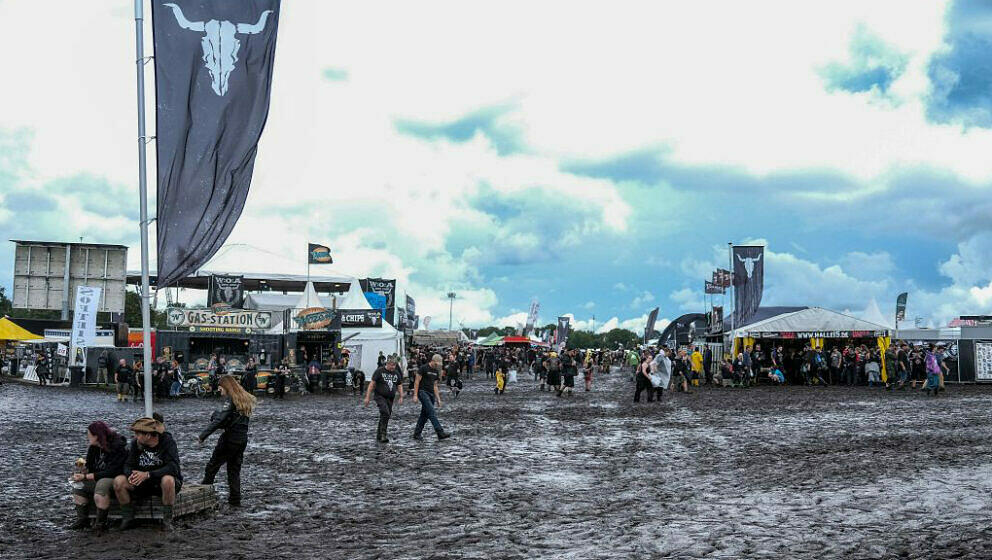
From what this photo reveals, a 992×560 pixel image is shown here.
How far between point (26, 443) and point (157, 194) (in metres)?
9.01

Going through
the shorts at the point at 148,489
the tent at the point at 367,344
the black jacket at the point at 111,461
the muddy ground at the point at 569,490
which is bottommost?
the muddy ground at the point at 569,490

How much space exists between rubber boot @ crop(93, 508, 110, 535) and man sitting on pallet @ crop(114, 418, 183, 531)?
17cm

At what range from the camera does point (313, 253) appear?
4906cm

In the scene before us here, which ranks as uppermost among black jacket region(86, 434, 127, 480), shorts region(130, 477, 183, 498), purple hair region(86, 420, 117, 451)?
purple hair region(86, 420, 117, 451)

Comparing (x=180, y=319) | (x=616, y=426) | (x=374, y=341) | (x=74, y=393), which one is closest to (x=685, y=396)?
(x=616, y=426)

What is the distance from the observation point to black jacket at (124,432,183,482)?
7859 millimetres

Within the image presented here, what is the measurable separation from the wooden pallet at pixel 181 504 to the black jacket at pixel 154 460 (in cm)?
27

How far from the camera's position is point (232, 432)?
9.04 meters

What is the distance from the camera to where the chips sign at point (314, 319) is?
3381 cm

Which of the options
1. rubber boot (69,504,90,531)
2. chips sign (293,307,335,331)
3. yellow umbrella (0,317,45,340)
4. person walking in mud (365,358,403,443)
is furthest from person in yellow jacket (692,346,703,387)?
yellow umbrella (0,317,45,340)

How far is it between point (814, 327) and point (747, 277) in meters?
4.04

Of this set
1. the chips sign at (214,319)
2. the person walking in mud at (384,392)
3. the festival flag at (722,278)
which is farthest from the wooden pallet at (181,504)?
the festival flag at (722,278)

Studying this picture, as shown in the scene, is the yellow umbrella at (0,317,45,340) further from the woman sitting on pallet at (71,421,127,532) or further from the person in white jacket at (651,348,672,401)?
the woman sitting on pallet at (71,421,127,532)

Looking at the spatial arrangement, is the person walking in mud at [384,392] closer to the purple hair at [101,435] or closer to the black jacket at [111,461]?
the black jacket at [111,461]
